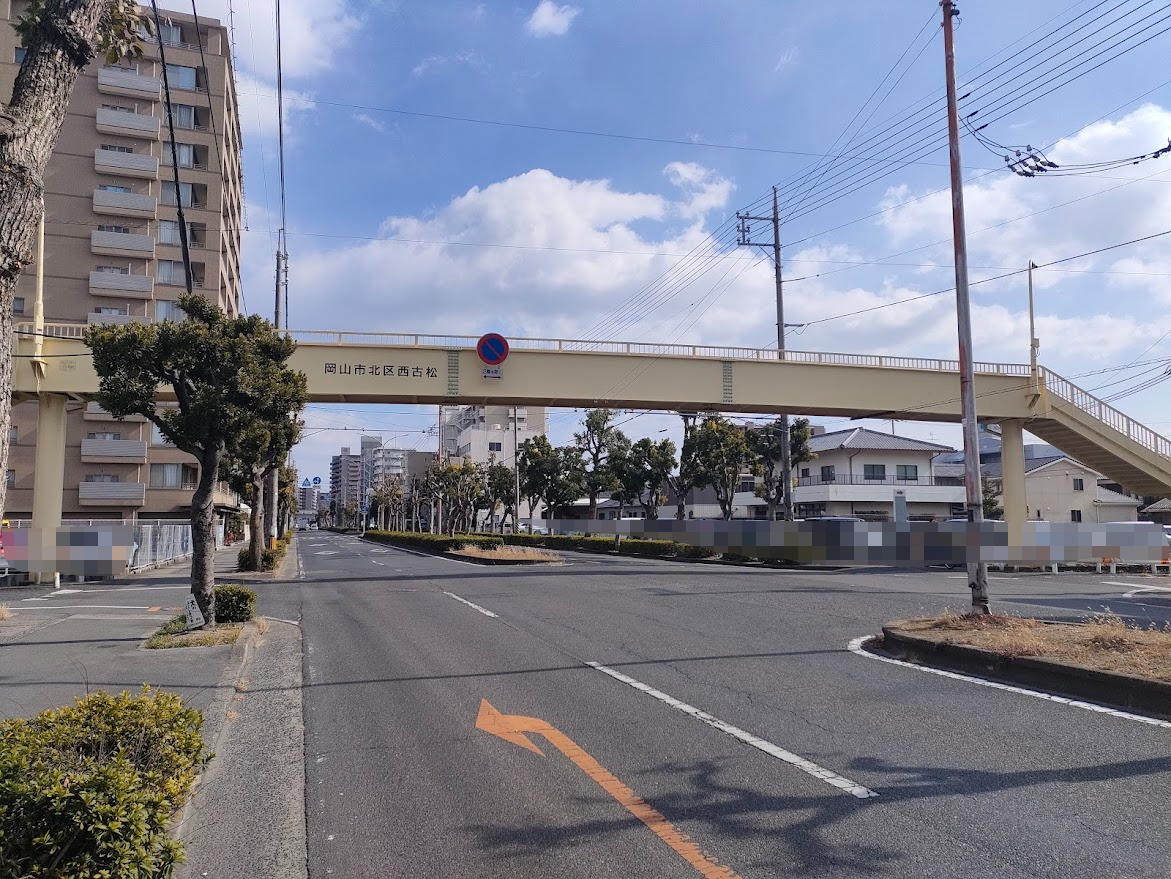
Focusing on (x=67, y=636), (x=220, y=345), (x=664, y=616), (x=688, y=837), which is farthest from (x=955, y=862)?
(x=67, y=636)

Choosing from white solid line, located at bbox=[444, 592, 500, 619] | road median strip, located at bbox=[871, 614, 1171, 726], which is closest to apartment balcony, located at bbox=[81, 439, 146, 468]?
white solid line, located at bbox=[444, 592, 500, 619]

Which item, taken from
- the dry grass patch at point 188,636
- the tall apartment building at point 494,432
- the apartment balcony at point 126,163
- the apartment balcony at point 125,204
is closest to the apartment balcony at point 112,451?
the apartment balcony at point 125,204

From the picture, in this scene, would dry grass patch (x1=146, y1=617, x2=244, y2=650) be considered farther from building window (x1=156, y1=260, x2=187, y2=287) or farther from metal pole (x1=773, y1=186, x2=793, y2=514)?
building window (x1=156, y1=260, x2=187, y2=287)

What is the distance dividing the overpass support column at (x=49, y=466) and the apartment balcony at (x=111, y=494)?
26.1 m

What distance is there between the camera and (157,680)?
345 inches

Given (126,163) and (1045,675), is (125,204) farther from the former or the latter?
(1045,675)

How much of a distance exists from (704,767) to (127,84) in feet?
188

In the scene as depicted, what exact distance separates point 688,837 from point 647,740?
1951mm

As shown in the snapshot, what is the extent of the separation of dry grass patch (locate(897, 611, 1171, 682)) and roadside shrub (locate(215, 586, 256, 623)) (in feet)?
33.5

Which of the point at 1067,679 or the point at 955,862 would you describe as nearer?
the point at 955,862

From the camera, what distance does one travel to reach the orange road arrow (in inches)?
168

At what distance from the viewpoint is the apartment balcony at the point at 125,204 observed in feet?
159

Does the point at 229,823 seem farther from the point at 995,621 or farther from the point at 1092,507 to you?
the point at 1092,507

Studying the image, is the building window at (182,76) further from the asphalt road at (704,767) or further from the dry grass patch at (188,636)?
the asphalt road at (704,767)
